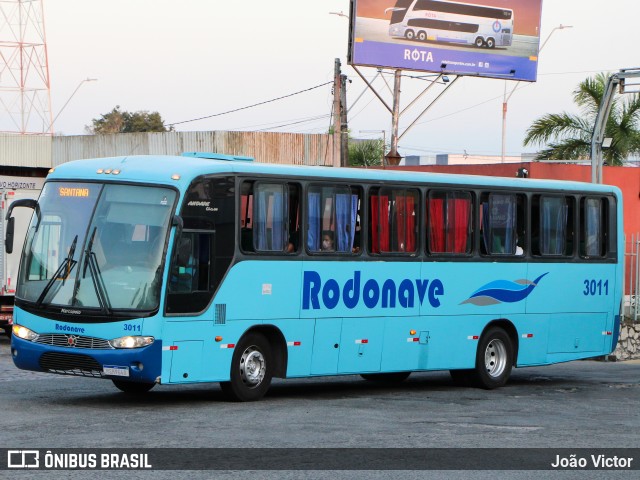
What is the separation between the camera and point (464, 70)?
128 feet

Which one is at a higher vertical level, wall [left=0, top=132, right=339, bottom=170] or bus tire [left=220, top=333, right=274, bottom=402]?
wall [left=0, top=132, right=339, bottom=170]

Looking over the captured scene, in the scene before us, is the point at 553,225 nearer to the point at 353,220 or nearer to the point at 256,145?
the point at 353,220

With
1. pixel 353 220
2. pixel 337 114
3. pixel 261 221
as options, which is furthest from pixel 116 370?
pixel 337 114

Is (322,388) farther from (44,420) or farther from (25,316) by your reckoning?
(44,420)

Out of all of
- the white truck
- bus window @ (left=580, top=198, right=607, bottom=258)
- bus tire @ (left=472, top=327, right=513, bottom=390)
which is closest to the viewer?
bus tire @ (left=472, top=327, right=513, bottom=390)

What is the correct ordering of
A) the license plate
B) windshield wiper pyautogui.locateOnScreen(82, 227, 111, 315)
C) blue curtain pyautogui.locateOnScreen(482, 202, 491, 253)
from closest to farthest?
1. the license plate
2. windshield wiper pyautogui.locateOnScreen(82, 227, 111, 315)
3. blue curtain pyautogui.locateOnScreen(482, 202, 491, 253)

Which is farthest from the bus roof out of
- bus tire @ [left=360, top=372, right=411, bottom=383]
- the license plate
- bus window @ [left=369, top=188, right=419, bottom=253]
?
bus tire @ [left=360, top=372, right=411, bottom=383]

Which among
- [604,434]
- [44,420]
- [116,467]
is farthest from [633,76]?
[116,467]

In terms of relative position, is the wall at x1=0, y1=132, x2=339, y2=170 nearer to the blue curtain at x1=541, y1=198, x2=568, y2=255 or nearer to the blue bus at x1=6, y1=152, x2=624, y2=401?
the blue curtain at x1=541, y1=198, x2=568, y2=255

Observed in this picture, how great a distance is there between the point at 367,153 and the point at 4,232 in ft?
125

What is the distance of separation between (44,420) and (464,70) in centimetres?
2779

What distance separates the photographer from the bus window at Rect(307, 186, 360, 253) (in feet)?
54.4

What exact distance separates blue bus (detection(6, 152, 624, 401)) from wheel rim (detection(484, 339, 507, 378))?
0.02 metres

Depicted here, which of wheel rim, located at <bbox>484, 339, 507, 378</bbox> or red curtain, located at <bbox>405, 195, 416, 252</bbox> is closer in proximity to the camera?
red curtain, located at <bbox>405, 195, 416, 252</bbox>
